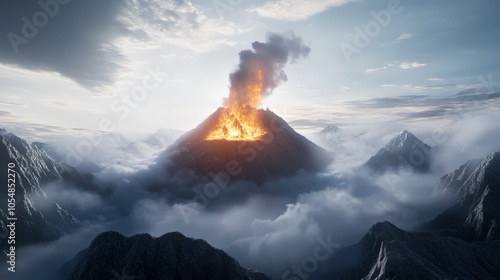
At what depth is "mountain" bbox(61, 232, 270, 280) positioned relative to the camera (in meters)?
92.8

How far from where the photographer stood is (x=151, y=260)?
96.1m

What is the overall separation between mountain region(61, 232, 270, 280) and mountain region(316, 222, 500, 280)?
2085 inches

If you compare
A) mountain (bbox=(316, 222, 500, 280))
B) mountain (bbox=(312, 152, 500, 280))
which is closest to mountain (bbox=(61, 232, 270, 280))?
mountain (bbox=(316, 222, 500, 280))

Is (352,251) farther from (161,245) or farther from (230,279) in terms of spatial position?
(161,245)

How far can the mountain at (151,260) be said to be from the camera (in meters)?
92.8

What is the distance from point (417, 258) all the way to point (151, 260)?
3533 inches

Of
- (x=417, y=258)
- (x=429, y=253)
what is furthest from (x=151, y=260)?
(x=429, y=253)

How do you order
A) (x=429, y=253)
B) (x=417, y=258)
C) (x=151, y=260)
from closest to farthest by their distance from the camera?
1. (x=151, y=260)
2. (x=417, y=258)
3. (x=429, y=253)

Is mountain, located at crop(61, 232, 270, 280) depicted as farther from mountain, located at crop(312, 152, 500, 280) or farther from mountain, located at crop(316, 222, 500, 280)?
mountain, located at crop(312, 152, 500, 280)

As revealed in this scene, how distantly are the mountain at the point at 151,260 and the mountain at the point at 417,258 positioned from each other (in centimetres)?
5296

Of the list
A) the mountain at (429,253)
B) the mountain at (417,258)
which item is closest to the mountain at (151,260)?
the mountain at (417,258)

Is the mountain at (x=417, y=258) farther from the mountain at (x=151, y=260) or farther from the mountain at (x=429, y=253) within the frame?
the mountain at (x=151, y=260)

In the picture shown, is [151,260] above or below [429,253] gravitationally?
above

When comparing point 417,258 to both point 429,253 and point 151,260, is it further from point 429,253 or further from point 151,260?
point 151,260
